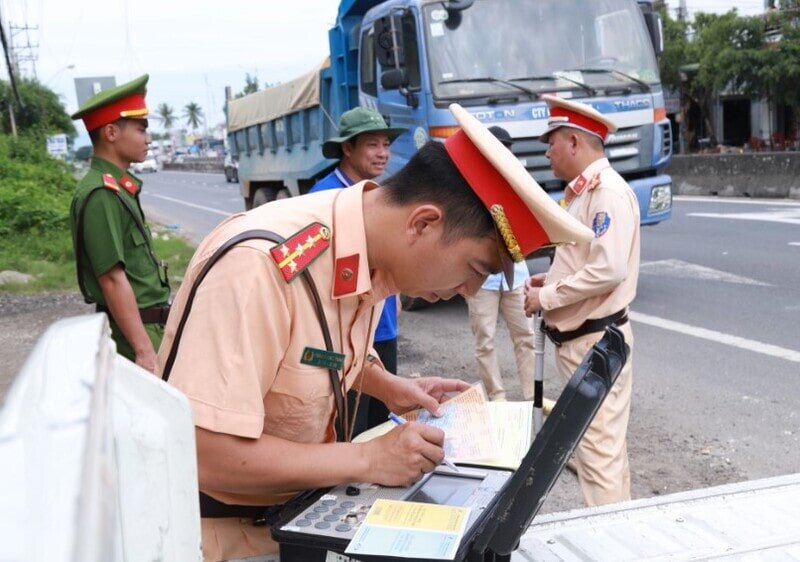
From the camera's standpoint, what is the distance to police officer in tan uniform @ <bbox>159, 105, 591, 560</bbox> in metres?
1.43

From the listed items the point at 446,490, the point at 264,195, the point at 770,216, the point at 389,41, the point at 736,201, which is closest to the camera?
the point at 446,490

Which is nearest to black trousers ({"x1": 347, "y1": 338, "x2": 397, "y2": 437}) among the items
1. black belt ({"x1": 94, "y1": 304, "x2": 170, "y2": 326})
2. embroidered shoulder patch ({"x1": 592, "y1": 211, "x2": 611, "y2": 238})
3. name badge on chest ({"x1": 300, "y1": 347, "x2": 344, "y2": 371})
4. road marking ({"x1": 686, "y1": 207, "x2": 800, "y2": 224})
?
black belt ({"x1": 94, "y1": 304, "x2": 170, "y2": 326})

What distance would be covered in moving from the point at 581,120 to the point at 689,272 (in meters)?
6.07

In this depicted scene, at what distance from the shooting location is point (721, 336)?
6527 millimetres

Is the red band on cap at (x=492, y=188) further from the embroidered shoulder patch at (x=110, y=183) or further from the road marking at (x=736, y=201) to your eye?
the road marking at (x=736, y=201)

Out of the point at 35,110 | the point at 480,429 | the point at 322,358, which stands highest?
the point at 35,110

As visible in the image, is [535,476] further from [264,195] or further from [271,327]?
[264,195]

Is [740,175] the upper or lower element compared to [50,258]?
upper

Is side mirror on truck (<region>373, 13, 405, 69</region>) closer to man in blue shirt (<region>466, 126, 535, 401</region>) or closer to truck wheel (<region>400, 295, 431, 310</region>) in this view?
truck wheel (<region>400, 295, 431, 310</region>)

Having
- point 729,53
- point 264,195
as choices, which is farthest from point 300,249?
point 729,53

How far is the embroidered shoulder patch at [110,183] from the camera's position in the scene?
3.20 meters

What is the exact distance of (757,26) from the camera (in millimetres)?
27219

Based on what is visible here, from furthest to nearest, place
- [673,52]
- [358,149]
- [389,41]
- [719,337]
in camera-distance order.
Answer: [673,52], [389,41], [719,337], [358,149]

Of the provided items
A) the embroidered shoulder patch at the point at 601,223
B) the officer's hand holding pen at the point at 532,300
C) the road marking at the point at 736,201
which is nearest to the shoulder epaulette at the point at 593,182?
the embroidered shoulder patch at the point at 601,223
